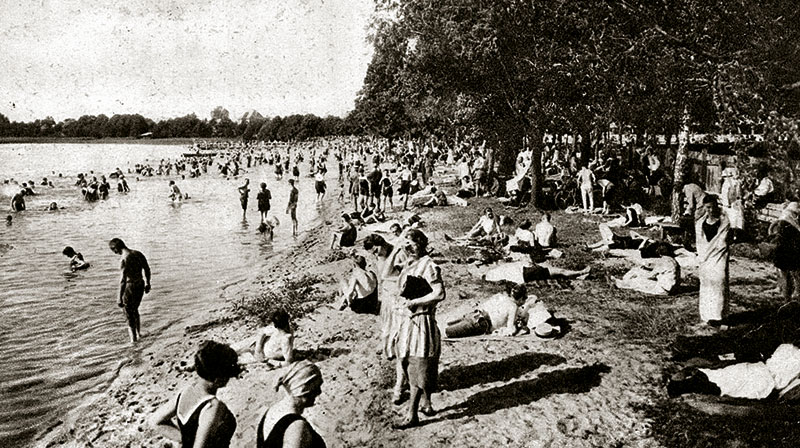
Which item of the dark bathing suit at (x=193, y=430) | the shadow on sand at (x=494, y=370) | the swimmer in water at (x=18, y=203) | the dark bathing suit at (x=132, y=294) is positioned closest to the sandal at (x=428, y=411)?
the shadow on sand at (x=494, y=370)

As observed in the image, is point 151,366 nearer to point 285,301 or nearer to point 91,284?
point 285,301

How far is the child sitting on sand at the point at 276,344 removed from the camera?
799 centimetres

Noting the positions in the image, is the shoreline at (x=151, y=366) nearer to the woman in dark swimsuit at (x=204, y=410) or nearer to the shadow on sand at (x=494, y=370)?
the shadow on sand at (x=494, y=370)

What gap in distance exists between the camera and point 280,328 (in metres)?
8.05

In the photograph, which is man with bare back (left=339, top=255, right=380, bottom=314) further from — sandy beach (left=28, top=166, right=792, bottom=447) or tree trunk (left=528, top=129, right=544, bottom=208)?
tree trunk (left=528, top=129, right=544, bottom=208)

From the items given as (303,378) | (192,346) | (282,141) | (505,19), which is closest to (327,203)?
(505,19)

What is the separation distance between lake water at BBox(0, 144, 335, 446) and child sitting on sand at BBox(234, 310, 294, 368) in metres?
2.91

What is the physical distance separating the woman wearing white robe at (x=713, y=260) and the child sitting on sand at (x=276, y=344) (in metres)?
5.95

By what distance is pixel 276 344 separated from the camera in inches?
323

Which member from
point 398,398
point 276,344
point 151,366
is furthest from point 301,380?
point 151,366

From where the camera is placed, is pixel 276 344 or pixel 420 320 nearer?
pixel 420 320

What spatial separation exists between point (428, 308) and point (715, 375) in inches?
133

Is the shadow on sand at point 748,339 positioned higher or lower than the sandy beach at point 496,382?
higher

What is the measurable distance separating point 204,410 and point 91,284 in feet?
49.8
